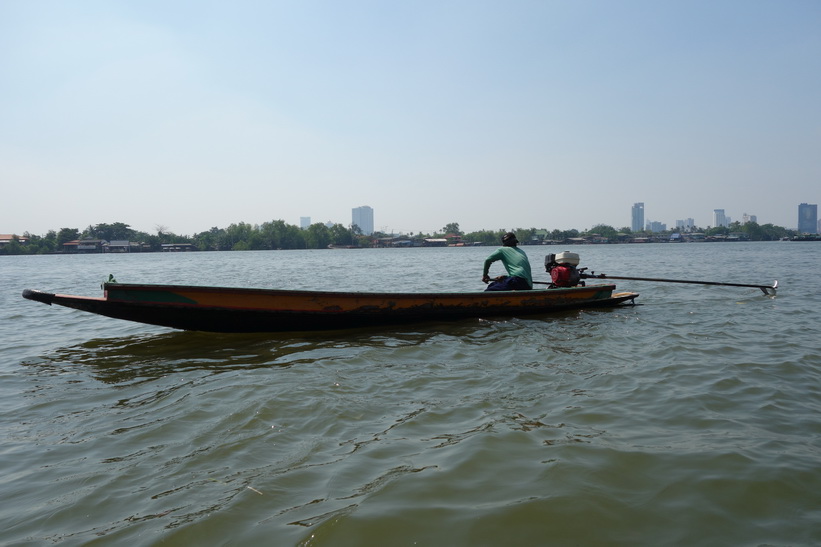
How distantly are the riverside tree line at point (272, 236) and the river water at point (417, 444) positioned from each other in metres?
119

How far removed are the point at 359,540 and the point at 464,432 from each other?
1.55m

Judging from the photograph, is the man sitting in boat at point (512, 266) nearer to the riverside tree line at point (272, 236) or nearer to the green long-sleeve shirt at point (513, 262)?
the green long-sleeve shirt at point (513, 262)

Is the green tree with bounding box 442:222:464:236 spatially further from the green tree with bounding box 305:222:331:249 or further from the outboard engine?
the outboard engine

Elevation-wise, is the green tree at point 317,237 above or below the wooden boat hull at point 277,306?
above

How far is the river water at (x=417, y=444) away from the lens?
2.64 meters

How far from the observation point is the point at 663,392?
4891 mm

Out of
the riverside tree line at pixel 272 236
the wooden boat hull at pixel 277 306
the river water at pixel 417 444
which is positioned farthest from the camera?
the riverside tree line at pixel 272 236

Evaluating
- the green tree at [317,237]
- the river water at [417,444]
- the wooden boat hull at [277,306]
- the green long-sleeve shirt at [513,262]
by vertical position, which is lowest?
the river water at [417,444]

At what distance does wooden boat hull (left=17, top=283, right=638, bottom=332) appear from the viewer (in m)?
6.87

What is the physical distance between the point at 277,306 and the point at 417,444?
447 centimetres

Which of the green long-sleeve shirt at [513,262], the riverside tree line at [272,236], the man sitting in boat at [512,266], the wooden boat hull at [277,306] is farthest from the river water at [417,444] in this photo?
the riverside tree line at [272,236]

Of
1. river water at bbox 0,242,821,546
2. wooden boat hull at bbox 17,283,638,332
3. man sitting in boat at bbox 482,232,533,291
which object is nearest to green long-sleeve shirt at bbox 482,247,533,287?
man sitting in boat at bbox 482,232,533,291

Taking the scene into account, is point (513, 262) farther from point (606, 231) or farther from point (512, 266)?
point (606, 231)

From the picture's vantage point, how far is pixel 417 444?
3.67m
